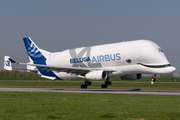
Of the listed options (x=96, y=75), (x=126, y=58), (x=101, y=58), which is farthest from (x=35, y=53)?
(x=126, y=58)

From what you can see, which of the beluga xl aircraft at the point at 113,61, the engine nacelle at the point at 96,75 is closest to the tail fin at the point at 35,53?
the beluga xl aircraft at the point at 113,61

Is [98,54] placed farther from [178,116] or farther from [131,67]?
[178,116]

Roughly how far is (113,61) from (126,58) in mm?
2342

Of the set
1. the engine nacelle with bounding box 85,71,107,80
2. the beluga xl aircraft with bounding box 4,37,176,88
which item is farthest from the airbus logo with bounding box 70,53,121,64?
the engine nacelle with bounding box 85,71,107,80

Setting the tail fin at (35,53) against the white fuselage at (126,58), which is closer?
the white fuselage at (126,58)

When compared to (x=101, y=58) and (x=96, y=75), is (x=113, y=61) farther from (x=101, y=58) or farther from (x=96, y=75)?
(x=96, y=75)

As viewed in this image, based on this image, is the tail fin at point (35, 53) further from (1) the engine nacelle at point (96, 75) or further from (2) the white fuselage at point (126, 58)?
(1) the engine nacelle at point (96, 75)

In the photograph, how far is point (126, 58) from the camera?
38844 mm

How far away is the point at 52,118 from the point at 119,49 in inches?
1070

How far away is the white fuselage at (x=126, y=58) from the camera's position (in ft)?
122

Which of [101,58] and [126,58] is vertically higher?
[101,58]

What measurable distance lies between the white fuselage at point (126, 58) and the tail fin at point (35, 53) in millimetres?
8545

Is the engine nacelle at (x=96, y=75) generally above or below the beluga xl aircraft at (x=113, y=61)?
below

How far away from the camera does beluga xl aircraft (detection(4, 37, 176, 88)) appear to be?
123ft
